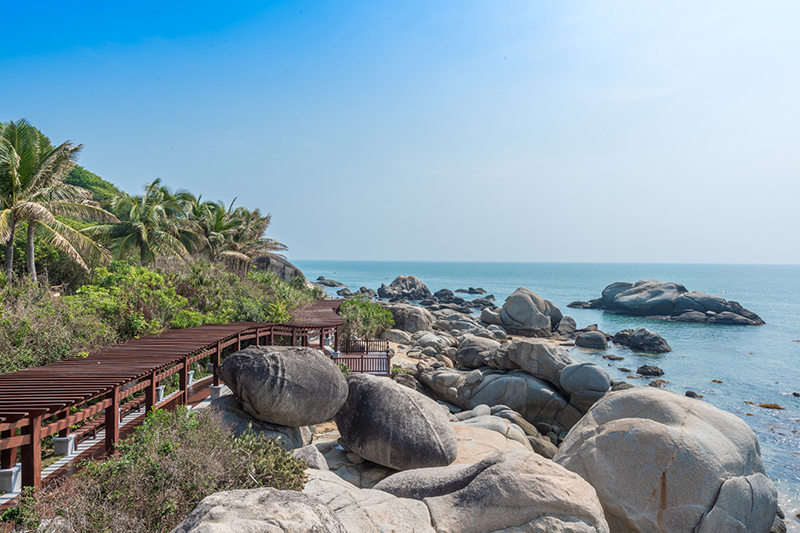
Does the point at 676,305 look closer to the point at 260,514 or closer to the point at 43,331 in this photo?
the point at 43,331

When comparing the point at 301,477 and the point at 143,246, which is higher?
the point at 143,246

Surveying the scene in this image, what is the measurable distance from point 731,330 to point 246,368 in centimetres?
5374

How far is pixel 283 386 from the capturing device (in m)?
10.7

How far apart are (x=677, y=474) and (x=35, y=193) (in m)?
25.2

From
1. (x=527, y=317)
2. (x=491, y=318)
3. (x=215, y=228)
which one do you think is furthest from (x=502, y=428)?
(x=491, y=318)

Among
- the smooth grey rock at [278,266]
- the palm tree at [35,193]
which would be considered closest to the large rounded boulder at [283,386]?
the palm tree at [35,193]

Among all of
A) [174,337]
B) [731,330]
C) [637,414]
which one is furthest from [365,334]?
[731,330]

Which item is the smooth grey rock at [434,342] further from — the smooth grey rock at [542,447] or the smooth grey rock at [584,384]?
the smooth grey rock at [542,447]

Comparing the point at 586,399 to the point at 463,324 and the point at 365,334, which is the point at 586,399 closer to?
the point at 365,334

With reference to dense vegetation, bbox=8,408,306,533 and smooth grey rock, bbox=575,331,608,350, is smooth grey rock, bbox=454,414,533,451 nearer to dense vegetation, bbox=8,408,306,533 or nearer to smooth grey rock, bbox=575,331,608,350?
dense vegetation, bbox=8,408,306,533

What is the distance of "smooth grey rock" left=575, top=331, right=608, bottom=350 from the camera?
128 ft

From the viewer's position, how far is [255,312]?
1998cm

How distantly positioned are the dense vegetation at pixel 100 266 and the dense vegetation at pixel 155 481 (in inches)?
231

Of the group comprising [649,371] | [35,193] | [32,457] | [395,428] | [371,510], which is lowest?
[649,371]
